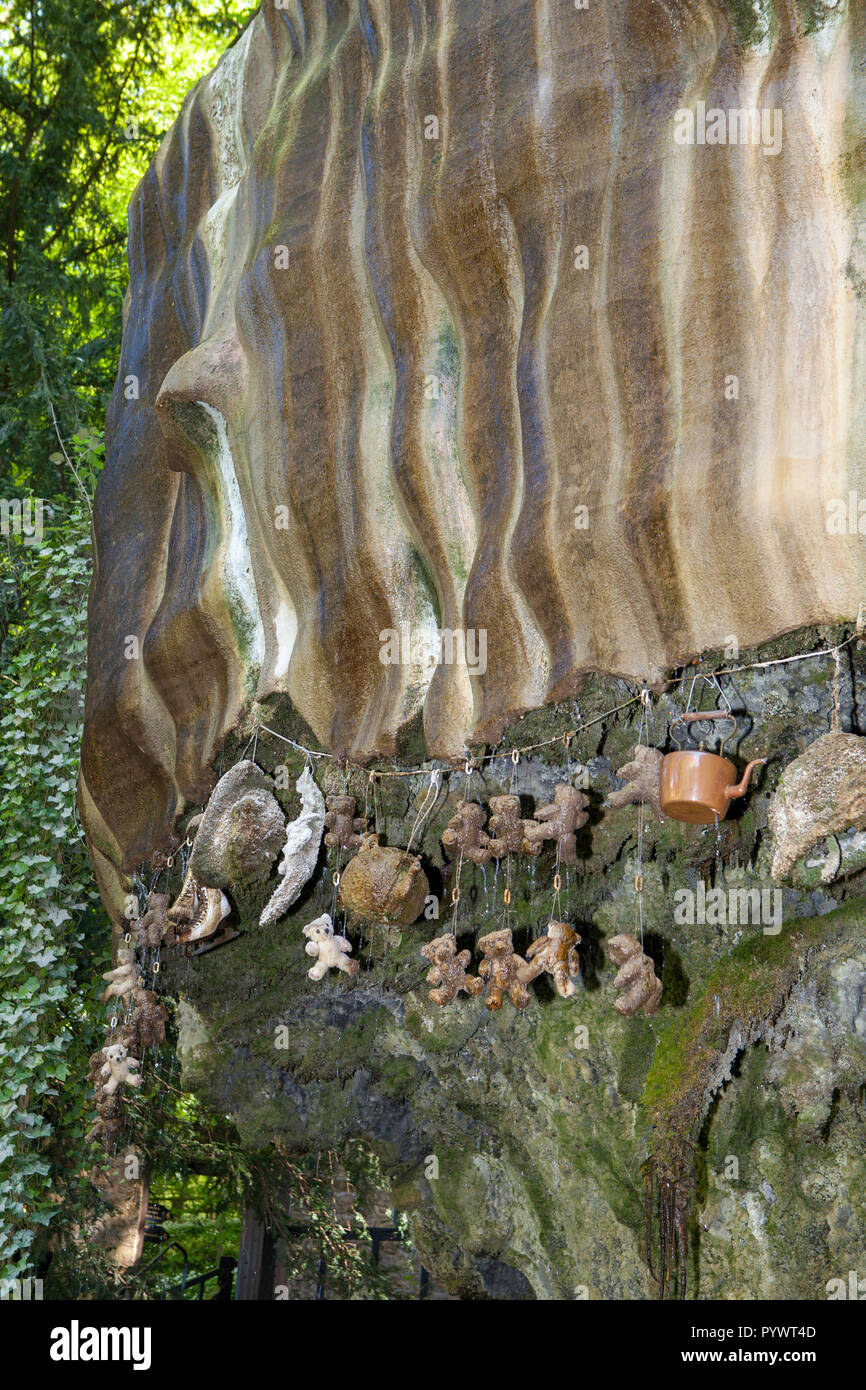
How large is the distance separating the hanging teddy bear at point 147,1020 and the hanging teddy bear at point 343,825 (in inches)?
40.3

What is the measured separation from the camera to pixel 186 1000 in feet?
14.5

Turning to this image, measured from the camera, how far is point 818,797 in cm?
262

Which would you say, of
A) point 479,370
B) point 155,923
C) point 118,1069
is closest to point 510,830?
point 479,370

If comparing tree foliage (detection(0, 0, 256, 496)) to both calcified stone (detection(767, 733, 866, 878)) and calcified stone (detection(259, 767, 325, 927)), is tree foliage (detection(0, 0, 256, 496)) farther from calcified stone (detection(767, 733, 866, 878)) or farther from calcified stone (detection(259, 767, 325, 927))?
calcified stone (detection(767, 733, 866, 878))

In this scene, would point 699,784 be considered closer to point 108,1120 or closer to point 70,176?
point 108,1120

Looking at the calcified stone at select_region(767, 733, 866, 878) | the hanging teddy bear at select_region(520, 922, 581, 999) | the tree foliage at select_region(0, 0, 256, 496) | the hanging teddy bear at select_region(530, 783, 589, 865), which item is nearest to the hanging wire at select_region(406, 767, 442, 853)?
the hanging teddy bear at select_region(530, 783, 589, 865)

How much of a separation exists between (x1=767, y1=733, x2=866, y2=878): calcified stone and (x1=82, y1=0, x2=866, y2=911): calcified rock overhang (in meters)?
0.34

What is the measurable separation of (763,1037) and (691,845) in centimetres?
48

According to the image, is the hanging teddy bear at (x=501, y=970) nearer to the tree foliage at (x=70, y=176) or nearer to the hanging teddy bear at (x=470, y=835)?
the hanging teddy bear at (x=470, y=835)

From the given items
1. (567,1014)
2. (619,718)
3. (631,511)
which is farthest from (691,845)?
(631,511)

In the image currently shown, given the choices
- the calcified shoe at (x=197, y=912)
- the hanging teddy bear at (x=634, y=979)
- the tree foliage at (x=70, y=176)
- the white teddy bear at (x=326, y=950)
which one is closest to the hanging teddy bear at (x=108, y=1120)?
the calcified shoe at (x=197, y=912)

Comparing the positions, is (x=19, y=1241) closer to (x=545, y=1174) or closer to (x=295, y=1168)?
(x=295, y=1168)

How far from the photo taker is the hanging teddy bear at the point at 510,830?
3.20 meters

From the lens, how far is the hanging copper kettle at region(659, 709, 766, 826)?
2824 millimetres
